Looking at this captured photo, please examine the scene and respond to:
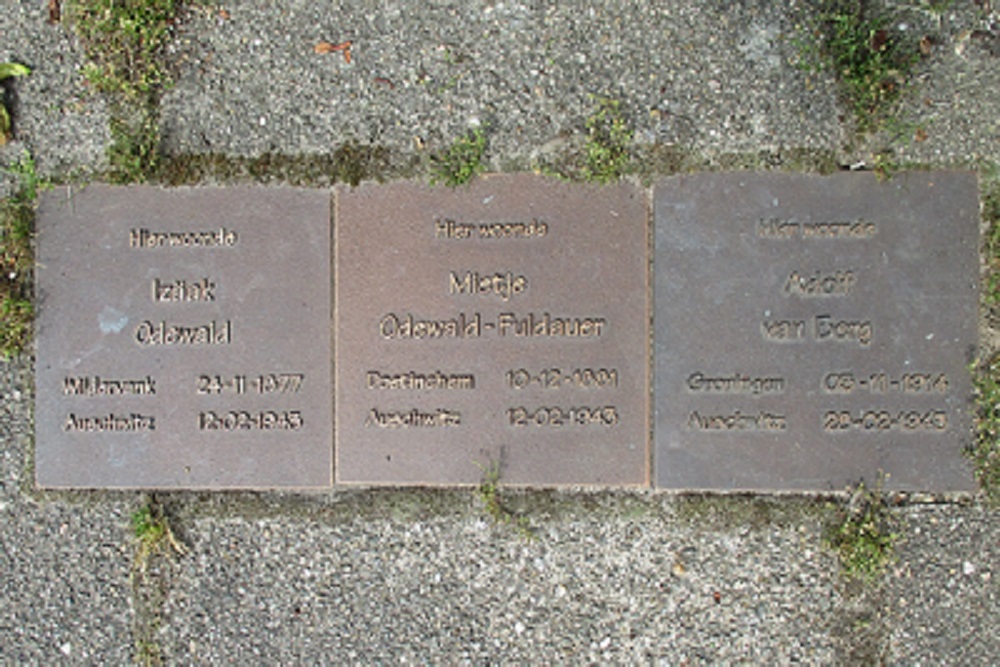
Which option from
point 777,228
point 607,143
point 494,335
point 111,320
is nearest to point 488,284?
point 494,335

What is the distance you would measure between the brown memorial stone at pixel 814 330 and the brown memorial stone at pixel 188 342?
1.36 metres

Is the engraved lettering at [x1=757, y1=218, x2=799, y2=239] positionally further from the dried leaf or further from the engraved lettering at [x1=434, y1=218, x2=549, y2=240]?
the dried leaf

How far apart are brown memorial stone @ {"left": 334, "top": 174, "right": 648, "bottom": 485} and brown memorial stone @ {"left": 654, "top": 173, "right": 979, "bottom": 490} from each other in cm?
15

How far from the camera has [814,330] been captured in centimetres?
258

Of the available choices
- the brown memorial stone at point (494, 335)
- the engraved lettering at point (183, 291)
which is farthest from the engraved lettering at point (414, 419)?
the engraved lettering at point (183, 291)

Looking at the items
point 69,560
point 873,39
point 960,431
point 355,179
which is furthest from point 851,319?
point 69,560

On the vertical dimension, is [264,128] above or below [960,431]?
above

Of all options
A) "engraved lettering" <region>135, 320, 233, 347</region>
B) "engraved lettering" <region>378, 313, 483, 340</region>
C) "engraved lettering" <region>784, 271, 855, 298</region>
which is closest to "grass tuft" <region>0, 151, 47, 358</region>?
"engraved lettering" <region>135, 320, 233, 347</region>

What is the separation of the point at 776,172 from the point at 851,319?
2.03 ft

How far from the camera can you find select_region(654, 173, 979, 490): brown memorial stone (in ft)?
8.42

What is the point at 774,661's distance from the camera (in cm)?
266

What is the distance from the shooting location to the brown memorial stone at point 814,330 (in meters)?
2.57

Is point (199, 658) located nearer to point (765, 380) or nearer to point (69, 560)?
point (69, 560)

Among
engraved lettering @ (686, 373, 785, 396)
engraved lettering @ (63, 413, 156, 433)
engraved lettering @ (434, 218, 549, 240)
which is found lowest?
engraved lettering @ (63, 413, 156, 433)
